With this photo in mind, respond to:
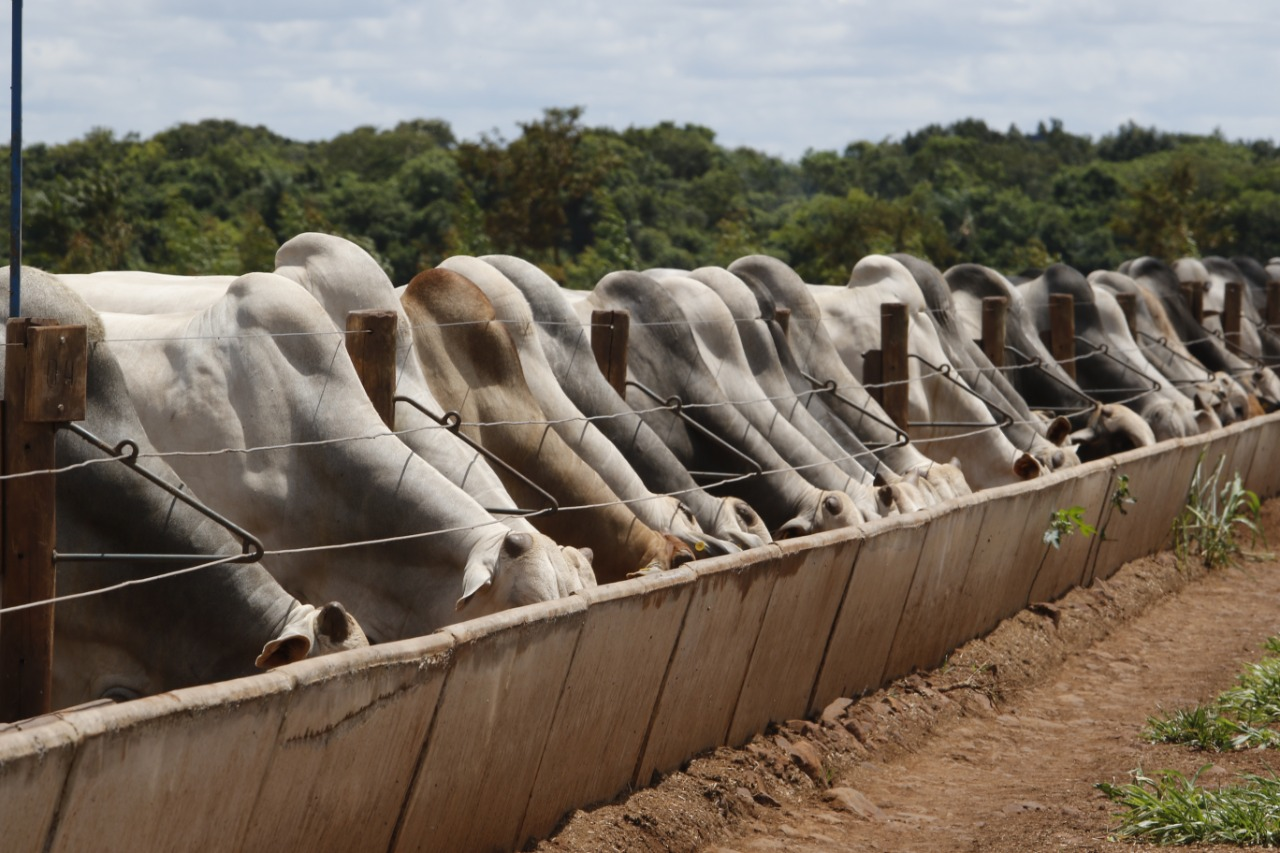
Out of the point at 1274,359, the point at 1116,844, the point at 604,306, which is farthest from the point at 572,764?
the point at 1274,359

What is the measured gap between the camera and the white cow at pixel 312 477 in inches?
211

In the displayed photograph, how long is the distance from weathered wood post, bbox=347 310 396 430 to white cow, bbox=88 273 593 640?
23cm

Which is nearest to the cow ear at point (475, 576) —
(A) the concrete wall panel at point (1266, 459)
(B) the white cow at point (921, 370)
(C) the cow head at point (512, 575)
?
(C) the cow head at point (512, 575)

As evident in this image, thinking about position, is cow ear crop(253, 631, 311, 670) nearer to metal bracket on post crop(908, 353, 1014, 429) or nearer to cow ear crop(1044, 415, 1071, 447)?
metal bracket on post crop(908, 353, 1014, 429)

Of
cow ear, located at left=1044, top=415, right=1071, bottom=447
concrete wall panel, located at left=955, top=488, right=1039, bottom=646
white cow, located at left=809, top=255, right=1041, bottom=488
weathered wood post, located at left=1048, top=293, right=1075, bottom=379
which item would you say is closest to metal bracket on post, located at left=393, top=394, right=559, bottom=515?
concrete wall panel, located at left=955, top=488, right=1039, bottom=646

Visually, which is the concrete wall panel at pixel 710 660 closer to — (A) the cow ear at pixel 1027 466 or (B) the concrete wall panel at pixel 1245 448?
(A) the cow ear at pixel 1027 466

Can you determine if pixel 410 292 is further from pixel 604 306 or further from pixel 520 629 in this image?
pixel 520 629

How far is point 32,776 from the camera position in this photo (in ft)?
9.44

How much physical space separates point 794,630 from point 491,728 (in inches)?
76.1

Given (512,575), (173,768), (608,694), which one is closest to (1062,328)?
(512,575)

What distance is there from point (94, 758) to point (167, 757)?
0.64ft

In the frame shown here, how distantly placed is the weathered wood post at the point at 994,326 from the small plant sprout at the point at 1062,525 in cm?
284

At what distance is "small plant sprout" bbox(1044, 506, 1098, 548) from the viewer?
27.4 feet

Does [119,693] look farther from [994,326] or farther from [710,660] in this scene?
[994,326]
